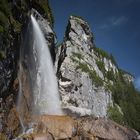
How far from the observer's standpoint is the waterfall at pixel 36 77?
41.3 m

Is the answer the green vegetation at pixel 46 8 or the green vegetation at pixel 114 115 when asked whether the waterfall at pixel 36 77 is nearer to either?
the green vegetation at pixel 46 8

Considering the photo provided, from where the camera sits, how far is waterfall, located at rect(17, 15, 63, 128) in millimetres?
41344

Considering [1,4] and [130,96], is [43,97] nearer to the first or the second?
[1,4]

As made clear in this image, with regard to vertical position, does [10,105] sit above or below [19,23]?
below

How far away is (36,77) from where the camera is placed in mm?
47469

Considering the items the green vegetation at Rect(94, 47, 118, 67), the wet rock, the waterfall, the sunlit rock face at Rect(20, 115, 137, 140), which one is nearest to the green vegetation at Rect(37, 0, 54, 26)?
the waterfall

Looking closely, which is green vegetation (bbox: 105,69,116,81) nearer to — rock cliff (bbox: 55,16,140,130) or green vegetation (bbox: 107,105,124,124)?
rock cliff (bbox: 55,16,140,130)

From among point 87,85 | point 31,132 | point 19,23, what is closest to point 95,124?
point 31,132

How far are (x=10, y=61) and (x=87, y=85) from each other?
1907 inches

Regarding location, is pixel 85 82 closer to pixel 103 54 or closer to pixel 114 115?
pixel 114 115

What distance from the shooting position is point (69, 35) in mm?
92938

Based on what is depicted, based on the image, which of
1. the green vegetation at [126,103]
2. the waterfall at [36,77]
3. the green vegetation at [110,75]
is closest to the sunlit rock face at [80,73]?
the green vegetation at [126,103]

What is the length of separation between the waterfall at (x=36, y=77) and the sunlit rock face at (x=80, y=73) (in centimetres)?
1777

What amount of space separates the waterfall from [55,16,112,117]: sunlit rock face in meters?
17.8
